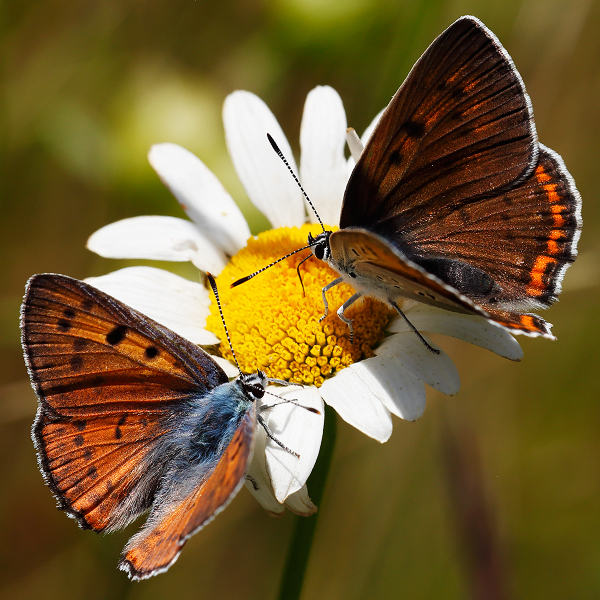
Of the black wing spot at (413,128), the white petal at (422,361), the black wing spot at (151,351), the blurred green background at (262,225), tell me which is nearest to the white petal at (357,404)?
the white petal at (422,361)

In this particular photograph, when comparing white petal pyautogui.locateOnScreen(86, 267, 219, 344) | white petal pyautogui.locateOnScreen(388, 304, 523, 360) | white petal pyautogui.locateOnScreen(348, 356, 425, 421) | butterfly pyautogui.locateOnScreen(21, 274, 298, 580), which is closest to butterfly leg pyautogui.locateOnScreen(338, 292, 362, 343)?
white petal pyautogui.locateOnScreen(348, 356, 425, 421)

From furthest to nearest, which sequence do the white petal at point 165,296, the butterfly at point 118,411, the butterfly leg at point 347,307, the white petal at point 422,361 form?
1. the white petal at point 165,296
2. the butterfly leg at point 347,307
3. the white petal at point 422,361
4. the butterfly at point 118,411

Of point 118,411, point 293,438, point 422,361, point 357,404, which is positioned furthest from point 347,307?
point 118,411

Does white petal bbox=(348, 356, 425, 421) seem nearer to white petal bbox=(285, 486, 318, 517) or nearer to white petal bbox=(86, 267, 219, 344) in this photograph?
white petal bbox=(285, 486, 318, 517)

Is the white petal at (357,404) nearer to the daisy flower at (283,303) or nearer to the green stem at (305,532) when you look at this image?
the daisy flower at (283,303)

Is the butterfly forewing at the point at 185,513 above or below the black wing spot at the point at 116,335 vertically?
below

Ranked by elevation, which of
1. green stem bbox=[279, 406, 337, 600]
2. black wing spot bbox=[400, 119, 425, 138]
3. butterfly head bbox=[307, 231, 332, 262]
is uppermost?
black wing spot bbox=[400, 119, 425, 138]

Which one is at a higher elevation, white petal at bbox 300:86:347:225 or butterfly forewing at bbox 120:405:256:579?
white petal at bbox 300:86:347:225
